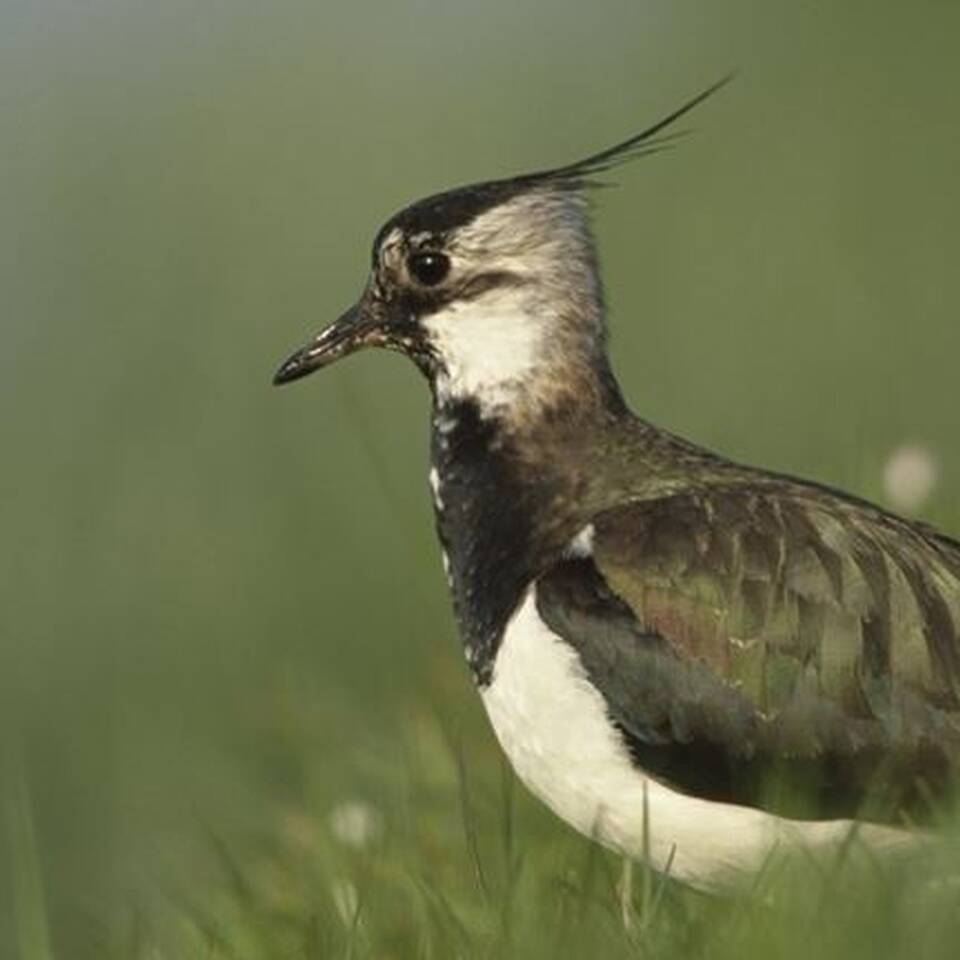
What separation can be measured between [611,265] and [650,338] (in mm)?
1108

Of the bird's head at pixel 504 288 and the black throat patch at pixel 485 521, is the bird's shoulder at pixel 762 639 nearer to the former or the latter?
the black throat patch at pixel 485 521

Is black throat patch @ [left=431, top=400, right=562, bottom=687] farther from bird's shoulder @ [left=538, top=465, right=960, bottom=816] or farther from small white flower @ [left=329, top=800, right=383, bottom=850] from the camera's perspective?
small white flower @ [left=329, top=800, right=383, bottom=850]

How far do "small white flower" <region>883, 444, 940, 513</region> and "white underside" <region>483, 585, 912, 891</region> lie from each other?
2.00m

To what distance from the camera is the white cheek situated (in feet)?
30.1

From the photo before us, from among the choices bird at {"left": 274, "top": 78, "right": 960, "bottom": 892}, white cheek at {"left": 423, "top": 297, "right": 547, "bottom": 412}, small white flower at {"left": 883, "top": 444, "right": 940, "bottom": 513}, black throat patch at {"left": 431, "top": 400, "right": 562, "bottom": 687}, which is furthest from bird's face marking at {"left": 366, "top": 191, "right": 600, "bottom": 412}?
small white flower at {"left": 883, "top": 444, "right": 940, "bottom": 513}

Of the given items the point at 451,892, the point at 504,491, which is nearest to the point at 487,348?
the point at 504,491

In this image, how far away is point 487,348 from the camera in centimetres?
927

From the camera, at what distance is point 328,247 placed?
1802 cm

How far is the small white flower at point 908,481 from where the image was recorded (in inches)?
399

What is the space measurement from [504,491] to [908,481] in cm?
160

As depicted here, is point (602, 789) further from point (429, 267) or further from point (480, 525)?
point (429, 267)

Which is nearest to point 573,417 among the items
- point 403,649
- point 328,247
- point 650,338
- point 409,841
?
point 409,841

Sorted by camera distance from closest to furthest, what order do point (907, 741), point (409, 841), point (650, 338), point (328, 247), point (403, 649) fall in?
point (907, 741)
point (409, 841)
point (403, 649)
point (650, 338)
point (328, 247)

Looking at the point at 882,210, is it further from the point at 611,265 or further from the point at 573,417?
the point at 573,417
